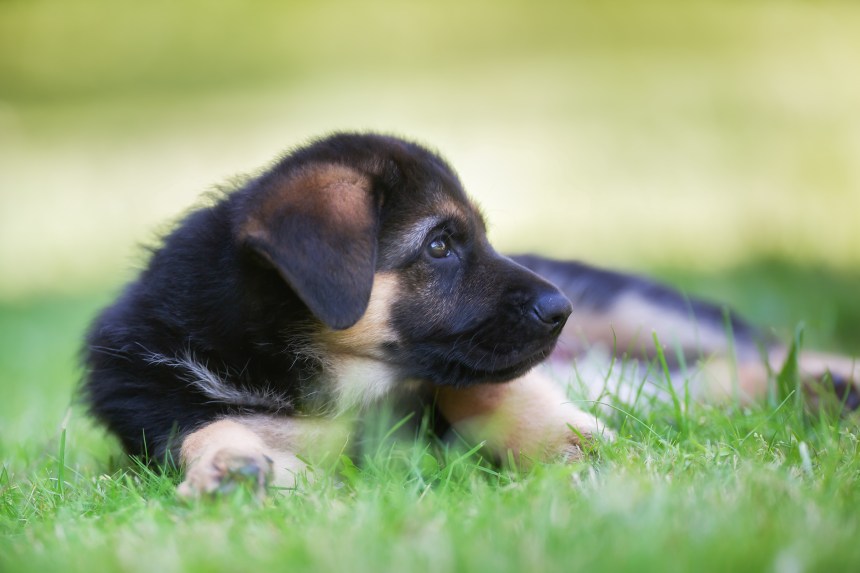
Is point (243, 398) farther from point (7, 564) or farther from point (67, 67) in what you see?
point (67, 67)

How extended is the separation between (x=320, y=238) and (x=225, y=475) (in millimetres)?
802

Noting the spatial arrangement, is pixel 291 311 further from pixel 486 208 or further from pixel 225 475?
pixel 486 208

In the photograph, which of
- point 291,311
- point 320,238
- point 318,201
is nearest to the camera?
point 320,238

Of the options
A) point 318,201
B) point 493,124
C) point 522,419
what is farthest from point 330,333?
point 493,124

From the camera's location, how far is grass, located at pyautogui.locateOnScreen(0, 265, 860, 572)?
2.02m

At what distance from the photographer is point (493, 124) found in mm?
12555

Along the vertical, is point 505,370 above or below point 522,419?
above

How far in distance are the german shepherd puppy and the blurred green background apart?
2387 millimetres

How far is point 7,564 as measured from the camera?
2332 mm

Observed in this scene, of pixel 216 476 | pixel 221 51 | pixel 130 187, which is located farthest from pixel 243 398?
pixel 221 51

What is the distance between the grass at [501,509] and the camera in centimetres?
202

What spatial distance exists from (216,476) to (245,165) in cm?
937

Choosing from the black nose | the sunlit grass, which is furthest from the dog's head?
the sunlit grass

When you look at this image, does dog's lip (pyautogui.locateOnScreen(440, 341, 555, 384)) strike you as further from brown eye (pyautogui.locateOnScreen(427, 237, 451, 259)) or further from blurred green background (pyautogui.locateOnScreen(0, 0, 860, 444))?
A: blurred green background (pyautogui.locateOnScreen(0, 0, 860, 444))
